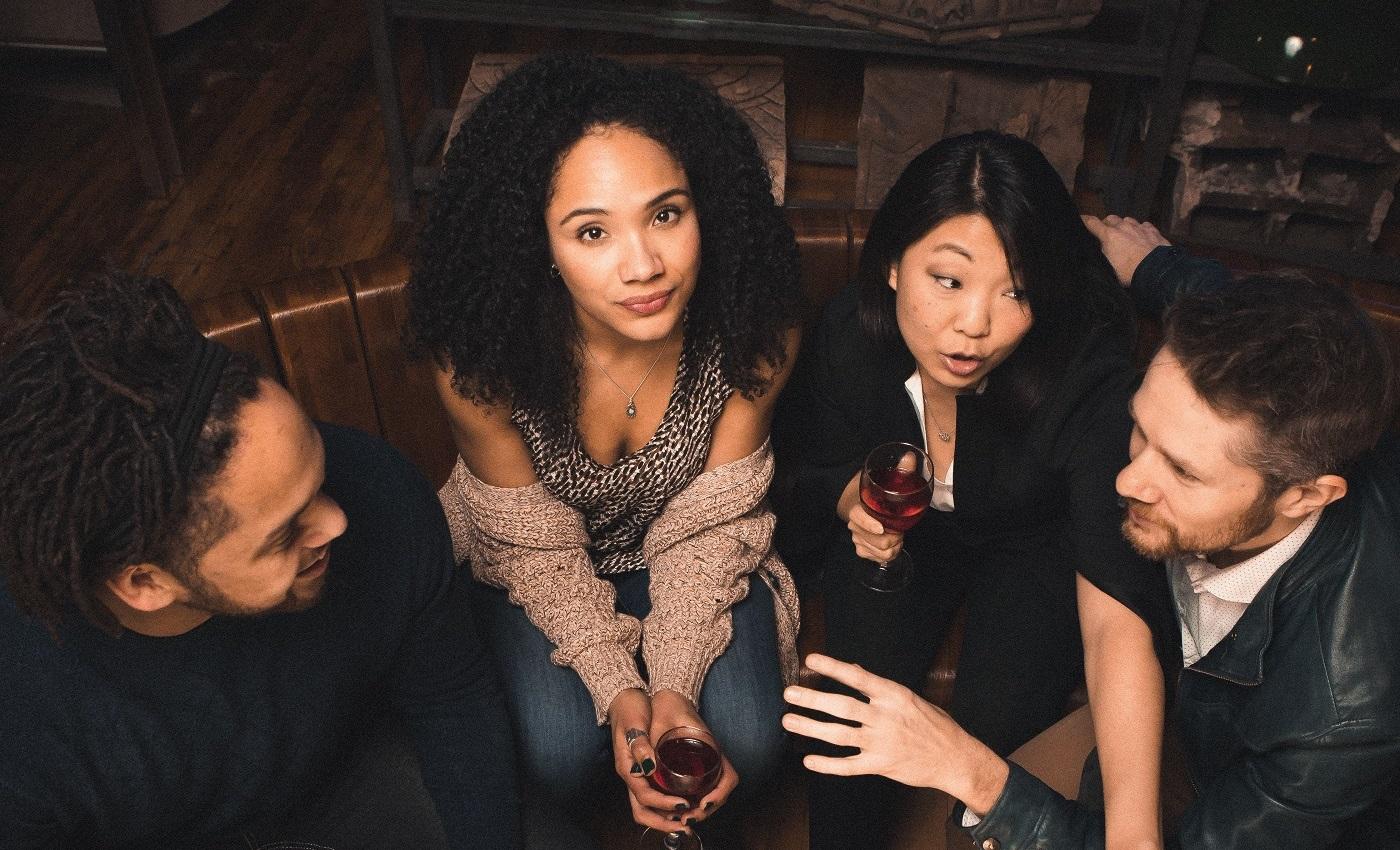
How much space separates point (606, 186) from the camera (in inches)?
68.9

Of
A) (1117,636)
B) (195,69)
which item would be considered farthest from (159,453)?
(195,69)

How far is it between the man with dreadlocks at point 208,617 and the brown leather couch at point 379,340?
1.63 ft

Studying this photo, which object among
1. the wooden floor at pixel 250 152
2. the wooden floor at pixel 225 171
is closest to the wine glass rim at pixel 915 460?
the wooden floor at pixel 250 152

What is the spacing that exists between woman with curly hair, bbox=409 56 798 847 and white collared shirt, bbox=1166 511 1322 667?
2.10 ft

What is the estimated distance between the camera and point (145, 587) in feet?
4.56

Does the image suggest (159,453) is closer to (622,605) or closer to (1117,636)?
(622,605)

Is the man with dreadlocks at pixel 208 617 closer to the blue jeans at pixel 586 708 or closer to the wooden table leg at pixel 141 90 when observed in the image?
the blue jeans at pixel 586 708

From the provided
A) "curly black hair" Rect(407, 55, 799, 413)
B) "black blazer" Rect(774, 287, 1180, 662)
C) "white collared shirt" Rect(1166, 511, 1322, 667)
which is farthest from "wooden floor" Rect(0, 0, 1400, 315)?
"white collared shirt" Rect(1166, 511, 1322, 667)

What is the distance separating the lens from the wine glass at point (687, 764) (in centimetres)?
162

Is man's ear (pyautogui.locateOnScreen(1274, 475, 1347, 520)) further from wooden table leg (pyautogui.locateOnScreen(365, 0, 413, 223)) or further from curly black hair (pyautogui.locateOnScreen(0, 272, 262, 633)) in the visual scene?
wooden table leg (pyautogui.locateOnScreen(365, 0, 413, 223))

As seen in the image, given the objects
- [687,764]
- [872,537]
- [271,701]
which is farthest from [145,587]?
[872,537]

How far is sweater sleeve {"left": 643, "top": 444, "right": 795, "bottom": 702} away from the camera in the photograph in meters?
1.97

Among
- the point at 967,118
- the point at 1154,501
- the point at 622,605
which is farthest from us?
the point at 967,118

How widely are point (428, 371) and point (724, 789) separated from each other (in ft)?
3.03
